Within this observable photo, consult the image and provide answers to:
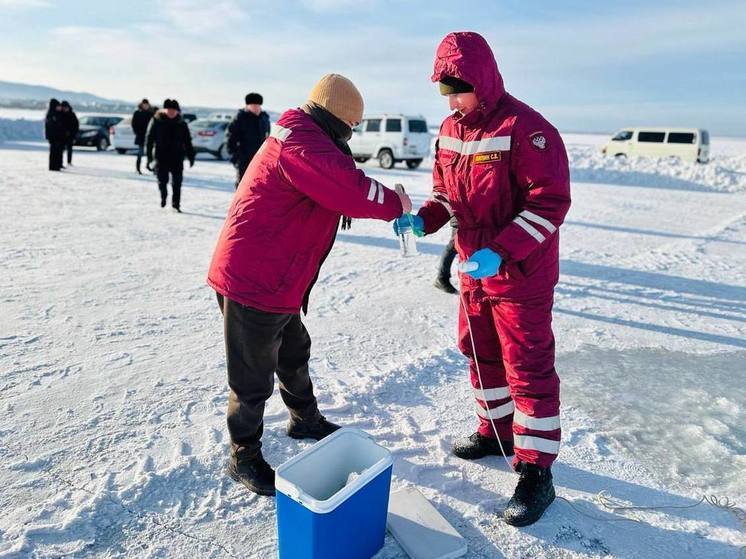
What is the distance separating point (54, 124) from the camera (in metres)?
12.2

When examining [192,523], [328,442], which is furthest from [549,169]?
[192,523]

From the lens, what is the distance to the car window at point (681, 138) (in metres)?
20.3

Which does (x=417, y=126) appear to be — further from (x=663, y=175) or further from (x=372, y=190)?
(x=372, y=190)

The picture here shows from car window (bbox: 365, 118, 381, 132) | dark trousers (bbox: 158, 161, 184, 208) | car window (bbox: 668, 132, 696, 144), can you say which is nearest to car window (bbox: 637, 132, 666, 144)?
car window (bbox: 668, 132, 696, 144)

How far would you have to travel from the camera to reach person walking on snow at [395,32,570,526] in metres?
2.25

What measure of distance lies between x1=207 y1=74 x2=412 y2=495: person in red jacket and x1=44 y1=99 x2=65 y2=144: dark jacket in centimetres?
1207

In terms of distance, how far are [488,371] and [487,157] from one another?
3.45ft

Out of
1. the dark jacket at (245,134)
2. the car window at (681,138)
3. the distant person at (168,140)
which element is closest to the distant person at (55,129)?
the distant person at (168,140)

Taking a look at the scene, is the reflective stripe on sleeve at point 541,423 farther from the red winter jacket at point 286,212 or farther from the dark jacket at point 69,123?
the dark jacket at point 69,123

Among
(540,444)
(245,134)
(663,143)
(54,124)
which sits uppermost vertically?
(663,143)

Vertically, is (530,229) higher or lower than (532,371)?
higher

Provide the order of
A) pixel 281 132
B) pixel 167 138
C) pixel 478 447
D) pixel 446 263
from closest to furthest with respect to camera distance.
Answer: pixel 281 132
pixel 478 447
pixel 446 263
pixel 167 138

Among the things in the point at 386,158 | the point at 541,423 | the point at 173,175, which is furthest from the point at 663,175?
the point at 541,423

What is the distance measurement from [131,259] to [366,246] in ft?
9.34
